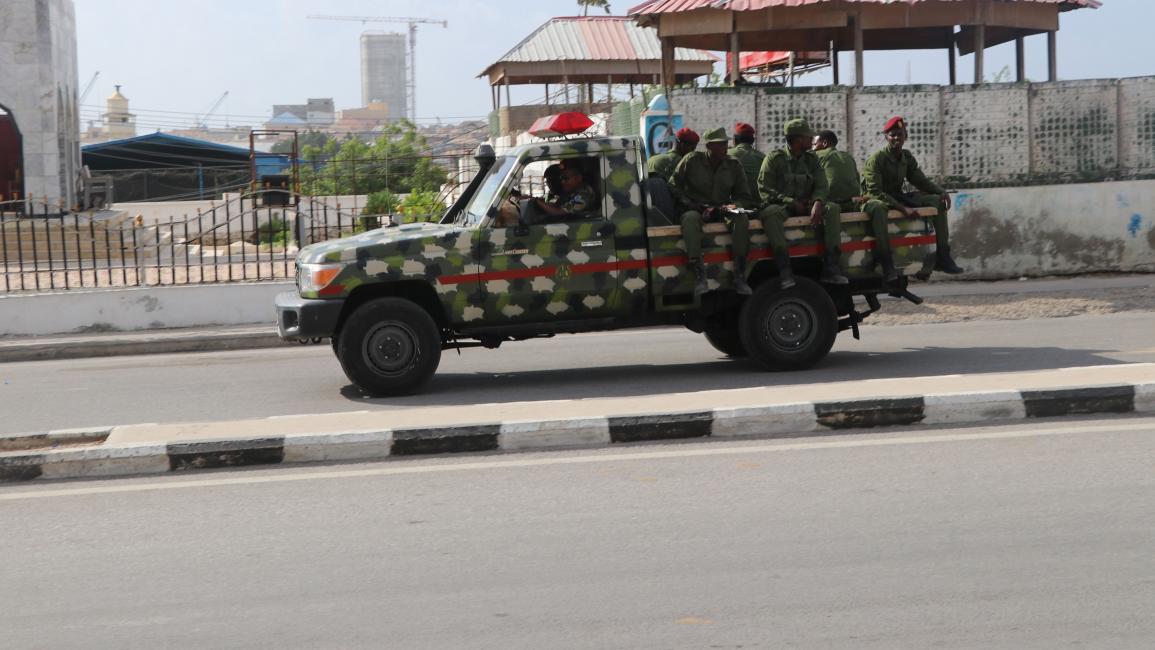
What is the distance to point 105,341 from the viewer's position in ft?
44.4

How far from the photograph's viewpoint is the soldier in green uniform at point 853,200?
9695 millimetres

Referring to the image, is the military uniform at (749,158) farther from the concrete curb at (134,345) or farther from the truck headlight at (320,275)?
the concrete curb at (134,345)

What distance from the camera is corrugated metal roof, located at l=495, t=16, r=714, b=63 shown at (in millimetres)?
37188

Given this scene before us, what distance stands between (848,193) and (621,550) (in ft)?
18.6

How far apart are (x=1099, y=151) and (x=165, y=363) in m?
A: 11.7

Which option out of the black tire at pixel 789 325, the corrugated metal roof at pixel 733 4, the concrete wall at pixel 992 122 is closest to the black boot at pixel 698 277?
the black tire at pixel 789 325

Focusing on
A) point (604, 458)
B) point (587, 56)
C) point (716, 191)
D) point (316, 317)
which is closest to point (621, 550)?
point (604, 458)

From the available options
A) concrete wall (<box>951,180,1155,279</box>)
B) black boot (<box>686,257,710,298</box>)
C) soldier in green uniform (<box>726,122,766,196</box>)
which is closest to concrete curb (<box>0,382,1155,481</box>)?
black boot (<box>686,257,710,298</box>)

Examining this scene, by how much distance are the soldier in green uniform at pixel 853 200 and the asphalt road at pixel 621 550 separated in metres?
2.88

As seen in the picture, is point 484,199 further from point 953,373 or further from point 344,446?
point 953,373

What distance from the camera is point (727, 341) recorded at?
10570 millimetres

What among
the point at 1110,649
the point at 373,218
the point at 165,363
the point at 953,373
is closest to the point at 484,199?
the point at 953,373

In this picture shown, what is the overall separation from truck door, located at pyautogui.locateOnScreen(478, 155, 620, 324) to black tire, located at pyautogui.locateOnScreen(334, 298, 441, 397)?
19.8 inches

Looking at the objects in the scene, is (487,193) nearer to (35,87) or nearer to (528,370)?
(528,370)
